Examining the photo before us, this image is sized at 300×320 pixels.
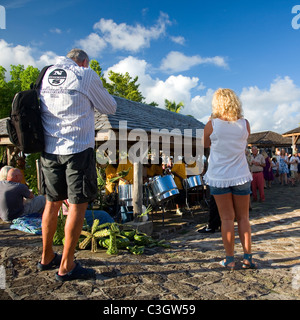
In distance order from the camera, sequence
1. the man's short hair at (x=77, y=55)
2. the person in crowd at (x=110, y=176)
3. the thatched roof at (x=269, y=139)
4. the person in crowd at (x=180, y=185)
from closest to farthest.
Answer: the man's short hair at (x=77, y=55) < the person in crowd at (x=110, y=176) < the person in crowd at (x=180, y=185) < the thatched roof at (x=269, y=139)

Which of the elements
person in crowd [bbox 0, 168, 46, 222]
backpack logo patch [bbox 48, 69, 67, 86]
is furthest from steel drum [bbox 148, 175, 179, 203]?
backpack logo patch [bbox 48, 69, 67, 86]

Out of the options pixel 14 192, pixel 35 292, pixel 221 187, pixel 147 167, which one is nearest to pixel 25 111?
pixel 35 292

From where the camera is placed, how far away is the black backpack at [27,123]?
217cm

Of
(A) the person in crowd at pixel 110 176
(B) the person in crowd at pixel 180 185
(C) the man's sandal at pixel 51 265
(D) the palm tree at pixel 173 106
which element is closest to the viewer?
(C) the man's sandal at pixel 51 265

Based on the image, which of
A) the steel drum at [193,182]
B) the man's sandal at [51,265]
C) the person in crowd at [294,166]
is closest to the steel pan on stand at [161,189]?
the steel drum at [193,182]

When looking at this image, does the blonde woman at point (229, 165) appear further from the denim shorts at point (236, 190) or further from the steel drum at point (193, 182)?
the steel drum at point (193, 182)

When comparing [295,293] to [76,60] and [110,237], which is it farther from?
[76,60]

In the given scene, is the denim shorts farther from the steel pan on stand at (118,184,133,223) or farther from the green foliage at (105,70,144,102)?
the green foliage at (105,70,144,102)

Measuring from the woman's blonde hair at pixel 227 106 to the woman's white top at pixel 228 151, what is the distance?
6 cm

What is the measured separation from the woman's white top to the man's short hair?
1353mm

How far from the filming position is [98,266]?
108 inches

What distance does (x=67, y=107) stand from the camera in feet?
7.23

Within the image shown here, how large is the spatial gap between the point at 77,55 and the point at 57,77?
0.33m

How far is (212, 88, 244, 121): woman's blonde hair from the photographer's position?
8.74ft
